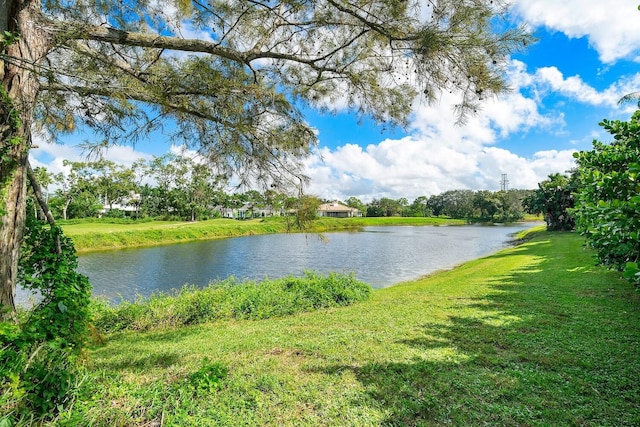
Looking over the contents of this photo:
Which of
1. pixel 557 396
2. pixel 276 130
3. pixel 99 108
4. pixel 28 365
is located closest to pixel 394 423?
pixel 557 396

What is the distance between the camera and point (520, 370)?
3.47 metres

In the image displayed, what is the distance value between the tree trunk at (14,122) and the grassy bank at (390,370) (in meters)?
1.21

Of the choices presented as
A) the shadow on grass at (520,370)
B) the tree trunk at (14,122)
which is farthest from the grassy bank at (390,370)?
the tree trunk at (14,122)

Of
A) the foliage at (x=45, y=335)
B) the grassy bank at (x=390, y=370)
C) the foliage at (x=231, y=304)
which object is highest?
the foliage at (x=45, y=335)

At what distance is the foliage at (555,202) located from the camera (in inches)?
1032

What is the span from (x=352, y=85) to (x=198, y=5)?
182 cm

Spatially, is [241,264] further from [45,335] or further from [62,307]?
[45,335]

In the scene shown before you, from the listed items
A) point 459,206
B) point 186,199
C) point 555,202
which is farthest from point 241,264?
point 459,206

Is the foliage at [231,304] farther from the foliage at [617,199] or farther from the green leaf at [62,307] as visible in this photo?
the foliage at [617,199]

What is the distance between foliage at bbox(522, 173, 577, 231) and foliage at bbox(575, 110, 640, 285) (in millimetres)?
25945

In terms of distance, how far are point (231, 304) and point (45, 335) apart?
4.99m

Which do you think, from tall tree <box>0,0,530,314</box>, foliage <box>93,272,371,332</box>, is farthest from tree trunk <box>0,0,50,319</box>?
foliage <box>93,272,371,332</box>

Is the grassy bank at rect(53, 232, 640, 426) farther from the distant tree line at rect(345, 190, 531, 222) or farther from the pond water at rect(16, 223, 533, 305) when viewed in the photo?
the distant tree line at rect(345, 190, 531, 222)

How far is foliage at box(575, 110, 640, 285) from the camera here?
2033mm
